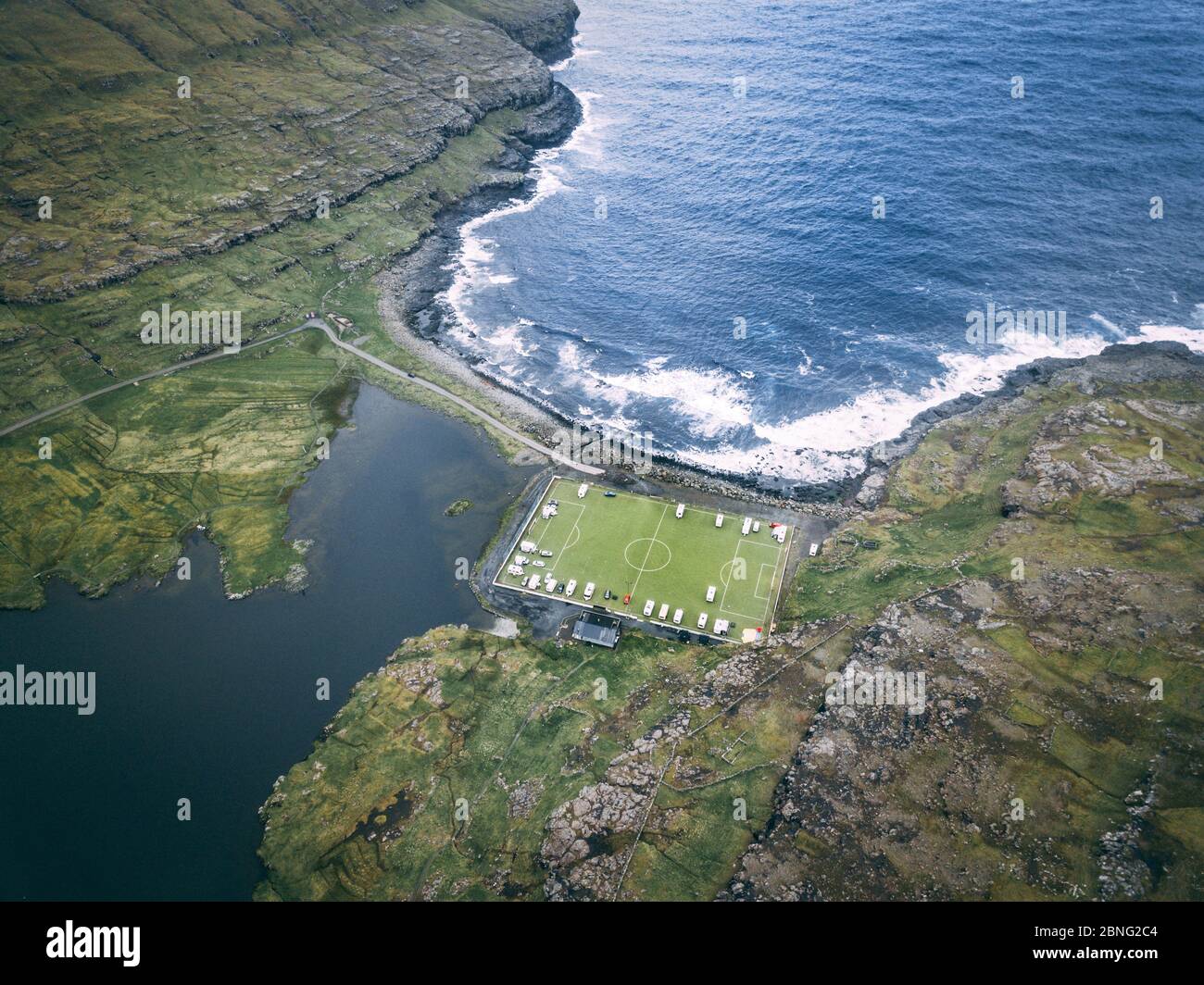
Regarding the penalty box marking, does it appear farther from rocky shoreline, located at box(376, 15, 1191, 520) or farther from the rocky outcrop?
the rocky outcrop

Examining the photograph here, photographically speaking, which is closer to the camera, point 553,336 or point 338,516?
point 338,516

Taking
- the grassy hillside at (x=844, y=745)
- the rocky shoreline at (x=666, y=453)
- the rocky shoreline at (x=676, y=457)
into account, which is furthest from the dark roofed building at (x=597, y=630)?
the rocky shoreline at (x=676, y=457)

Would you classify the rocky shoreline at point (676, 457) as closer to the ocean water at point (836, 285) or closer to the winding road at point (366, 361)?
the winding road at point (366, 361)

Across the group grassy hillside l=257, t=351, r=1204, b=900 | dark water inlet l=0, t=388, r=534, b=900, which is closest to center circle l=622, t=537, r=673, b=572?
grassy hillside l=257, t=351, r=1204, b=900

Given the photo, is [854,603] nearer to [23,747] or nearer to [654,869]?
[654,869]

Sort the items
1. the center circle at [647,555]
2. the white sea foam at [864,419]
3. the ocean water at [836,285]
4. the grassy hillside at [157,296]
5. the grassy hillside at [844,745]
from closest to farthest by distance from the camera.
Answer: the grassy hillside at [844,745] → the center circle at [647,555] → the grassy hillside at [157,296] → the white sea foam at [864,419] → the ocean water at [836,285]

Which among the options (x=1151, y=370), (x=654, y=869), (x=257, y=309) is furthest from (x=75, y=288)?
(x=1151, y=370)
